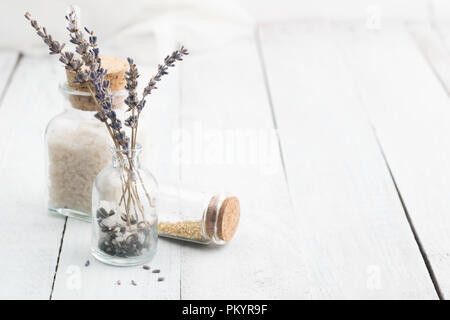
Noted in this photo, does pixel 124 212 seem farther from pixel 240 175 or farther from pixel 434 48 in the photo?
pixel 434 48

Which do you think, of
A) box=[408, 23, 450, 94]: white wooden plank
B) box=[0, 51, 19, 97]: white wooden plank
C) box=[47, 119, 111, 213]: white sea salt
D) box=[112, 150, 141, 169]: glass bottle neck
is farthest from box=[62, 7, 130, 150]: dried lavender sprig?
box=[408, 23, 450, 94]: white wooden plank

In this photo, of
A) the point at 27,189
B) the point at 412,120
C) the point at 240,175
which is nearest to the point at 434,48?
the point at 412,120

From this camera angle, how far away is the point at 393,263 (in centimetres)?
132

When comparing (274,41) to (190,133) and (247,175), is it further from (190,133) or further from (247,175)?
(247,175)

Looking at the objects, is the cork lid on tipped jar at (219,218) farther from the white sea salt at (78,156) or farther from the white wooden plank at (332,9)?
the white wooden plank at (332,9)

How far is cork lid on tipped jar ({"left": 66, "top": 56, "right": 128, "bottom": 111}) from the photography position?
4.09ft

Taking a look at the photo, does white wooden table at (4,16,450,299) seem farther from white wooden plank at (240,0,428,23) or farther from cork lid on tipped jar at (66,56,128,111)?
cork lid on tipped jar at (66,56,128,111)

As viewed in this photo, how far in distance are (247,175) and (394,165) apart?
35cm

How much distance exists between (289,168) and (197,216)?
418 mm

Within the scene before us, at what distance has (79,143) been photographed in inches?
51.6

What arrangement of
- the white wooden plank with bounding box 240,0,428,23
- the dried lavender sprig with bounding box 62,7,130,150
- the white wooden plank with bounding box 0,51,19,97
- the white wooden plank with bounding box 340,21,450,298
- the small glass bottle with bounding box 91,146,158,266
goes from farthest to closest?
the white wooden plank with bounding box 240,0,428,23
the white wooden plank with bounding box 0,51,19,97
the white wooden plank with bounding box 340,21,450,298
the small glass bottle with bounding box 91,146,158,266
the dried lavender sprig with bounding box 62,7,130,150

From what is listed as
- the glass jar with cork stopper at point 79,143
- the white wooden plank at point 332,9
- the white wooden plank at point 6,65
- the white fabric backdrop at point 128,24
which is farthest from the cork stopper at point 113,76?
the white wooden plank at point 332,9
